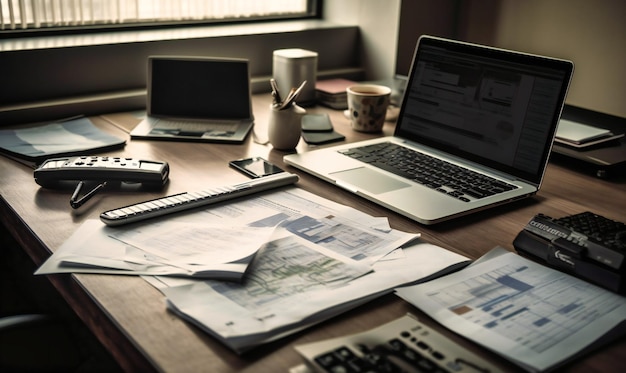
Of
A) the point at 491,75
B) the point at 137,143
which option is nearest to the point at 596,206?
the point at 491,75

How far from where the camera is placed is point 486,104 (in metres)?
1.33

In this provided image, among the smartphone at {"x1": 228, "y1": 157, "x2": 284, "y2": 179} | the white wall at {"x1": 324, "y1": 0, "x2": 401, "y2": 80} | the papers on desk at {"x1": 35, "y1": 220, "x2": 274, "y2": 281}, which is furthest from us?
the white wall at {"x1": 324, "y1": 0, "x2": 401, "y2": 80}

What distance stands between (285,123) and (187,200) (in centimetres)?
39

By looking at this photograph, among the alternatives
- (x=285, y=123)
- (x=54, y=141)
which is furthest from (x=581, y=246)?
(x=54, y=141)

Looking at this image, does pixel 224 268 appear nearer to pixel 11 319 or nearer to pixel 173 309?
pixel 173 309

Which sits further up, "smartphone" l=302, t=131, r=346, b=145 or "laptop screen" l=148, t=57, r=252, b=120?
"laptop screen" l=148, t=57, r=252, b=120

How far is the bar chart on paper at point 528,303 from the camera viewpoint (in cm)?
80

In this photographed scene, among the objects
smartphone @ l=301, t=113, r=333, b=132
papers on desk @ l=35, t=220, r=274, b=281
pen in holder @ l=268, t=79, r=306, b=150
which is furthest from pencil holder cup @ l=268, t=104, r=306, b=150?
papers on desk @ l=35, t=220, r=274, b=281

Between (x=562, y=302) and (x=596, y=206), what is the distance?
44 cm

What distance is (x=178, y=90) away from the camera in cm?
164

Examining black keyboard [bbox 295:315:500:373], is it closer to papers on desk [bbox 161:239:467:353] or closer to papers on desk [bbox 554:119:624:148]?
papers on desk [bbox 161:239:467:353]

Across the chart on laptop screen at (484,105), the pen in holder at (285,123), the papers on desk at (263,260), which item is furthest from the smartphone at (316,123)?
the papers on desk at (263,260)

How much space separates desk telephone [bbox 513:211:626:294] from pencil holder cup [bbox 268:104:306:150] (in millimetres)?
601

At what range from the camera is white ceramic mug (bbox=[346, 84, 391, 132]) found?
1616 millimetres
